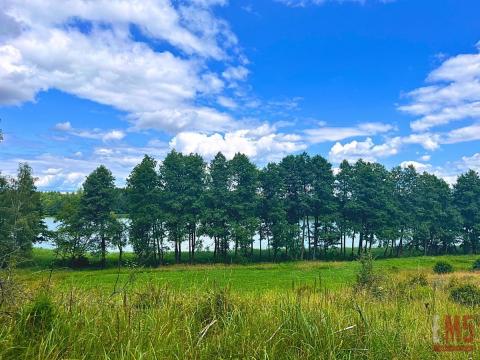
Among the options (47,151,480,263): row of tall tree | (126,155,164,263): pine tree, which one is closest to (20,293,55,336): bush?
(47,151,480,263): row of tall tree

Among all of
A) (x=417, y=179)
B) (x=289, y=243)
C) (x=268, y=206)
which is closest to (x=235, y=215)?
(x=268, y=206)

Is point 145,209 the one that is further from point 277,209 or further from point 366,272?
point 366,272

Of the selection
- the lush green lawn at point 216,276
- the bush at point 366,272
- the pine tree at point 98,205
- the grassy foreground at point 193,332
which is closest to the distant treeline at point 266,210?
the pine tree at point 98,205

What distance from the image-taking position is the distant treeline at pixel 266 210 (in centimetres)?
4578

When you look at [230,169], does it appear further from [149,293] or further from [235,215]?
[149,293]

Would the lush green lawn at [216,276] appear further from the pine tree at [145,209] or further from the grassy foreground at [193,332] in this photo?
the pine tree at [145,209]

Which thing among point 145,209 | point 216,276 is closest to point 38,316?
point 216,276

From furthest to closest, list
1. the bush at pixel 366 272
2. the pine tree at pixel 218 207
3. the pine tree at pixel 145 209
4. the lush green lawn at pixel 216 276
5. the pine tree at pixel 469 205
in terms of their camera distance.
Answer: the pine tree at pixel 469 205 → the pine tree at pixel 218 207 → the pine tree at pixel 145 209 → the bush at pixel 366 272 → the lush green lawn at pixel 216 276

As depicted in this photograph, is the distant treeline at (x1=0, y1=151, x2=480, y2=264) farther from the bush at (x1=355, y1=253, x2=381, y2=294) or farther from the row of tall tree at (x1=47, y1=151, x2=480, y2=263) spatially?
the bush at (x1=355, y1=253, x2=381, y2=294)

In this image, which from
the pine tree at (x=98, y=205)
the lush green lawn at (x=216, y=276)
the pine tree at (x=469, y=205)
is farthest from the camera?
the pine tree at (x=469, y=205)

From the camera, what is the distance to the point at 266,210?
2044 inches

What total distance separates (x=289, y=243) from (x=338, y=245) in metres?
9.99

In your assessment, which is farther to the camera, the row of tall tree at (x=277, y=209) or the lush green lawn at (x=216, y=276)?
the row of tall tree at (x=277, y=209)

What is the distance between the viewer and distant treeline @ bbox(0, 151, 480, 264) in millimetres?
45781
